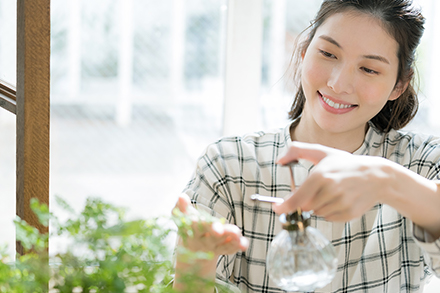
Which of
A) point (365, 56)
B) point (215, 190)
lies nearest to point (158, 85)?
point (215, 190)

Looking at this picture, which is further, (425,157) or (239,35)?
(239,35)

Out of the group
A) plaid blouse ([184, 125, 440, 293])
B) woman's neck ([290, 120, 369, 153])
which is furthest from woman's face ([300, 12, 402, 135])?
plaid blouse ([184, 125, 440, 293])

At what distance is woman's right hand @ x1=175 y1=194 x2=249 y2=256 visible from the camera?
77 cm

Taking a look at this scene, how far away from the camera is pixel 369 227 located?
4.31ft

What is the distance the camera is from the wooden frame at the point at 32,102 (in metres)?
0.95

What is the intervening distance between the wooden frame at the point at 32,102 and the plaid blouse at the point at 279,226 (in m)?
0.41

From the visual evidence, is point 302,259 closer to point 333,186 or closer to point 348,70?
point 333,186

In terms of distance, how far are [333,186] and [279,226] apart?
2.00ft

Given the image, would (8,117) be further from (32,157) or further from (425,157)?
(425,157)

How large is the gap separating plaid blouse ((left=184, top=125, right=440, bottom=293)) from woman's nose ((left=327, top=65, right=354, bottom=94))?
0.29 m

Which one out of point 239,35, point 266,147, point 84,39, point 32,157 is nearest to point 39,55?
point 32,157

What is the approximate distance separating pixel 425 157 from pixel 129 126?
1.16 m

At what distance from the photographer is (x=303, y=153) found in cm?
74

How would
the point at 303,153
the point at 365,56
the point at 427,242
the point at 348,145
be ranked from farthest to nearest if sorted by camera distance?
the point at 348,145 → the point at 365,56 → the point at 427,242 → the point at 303,153
